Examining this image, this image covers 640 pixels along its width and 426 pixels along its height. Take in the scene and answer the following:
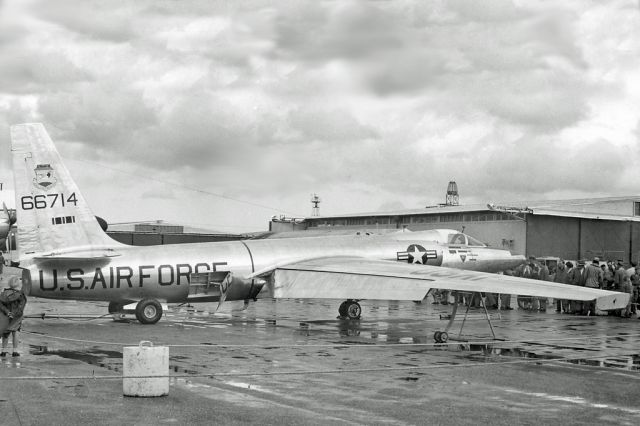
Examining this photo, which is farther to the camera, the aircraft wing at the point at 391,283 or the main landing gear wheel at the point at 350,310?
the main landing gear wheel at the point at 350,310

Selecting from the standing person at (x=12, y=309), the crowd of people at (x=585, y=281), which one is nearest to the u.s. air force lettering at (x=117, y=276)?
the standing person at (x=12, y=309)

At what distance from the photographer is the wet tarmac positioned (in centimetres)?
1030

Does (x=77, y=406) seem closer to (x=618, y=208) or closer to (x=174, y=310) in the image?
(x=174, y=310)

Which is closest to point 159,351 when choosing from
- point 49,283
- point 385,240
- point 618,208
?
point 49,283

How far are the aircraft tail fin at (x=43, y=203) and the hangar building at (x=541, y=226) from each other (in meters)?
26.6

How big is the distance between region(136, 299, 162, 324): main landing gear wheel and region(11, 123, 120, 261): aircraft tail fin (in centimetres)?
193

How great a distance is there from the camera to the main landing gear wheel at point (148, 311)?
21969mm

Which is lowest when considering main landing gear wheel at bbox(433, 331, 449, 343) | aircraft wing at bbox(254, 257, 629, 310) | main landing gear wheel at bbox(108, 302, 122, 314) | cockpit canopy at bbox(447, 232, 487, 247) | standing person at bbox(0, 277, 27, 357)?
main landing gear wheel at bbox(433, 331, 449, 343)

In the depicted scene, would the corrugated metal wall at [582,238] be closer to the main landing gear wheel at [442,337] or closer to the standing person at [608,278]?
the standing person at [608,278]

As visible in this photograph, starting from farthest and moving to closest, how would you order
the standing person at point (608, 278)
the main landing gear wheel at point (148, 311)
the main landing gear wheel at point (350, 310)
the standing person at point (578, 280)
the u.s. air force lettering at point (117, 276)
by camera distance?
the standing person at point (608, 278) < the standing person at point (578, 280) < the main landing gear wheel at point (350, 310) < the main landing gear wheel at point (148, 311) < the u.s. air force lettering at point (117, 276)

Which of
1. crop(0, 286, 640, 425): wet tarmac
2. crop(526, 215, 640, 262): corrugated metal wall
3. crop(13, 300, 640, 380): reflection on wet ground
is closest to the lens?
crop(0, 286, 640, 425): wet tarmac

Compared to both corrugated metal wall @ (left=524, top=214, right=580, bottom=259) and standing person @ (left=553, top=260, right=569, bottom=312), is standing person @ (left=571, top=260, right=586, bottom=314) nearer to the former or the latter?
standing person @ (left=553, top=260, right=569, bottom=312)

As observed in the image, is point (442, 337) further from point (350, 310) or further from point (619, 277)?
point (619, 277)

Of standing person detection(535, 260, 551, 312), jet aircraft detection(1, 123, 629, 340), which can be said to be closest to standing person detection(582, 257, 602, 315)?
standing person detection(535, 260, 551, 312)
